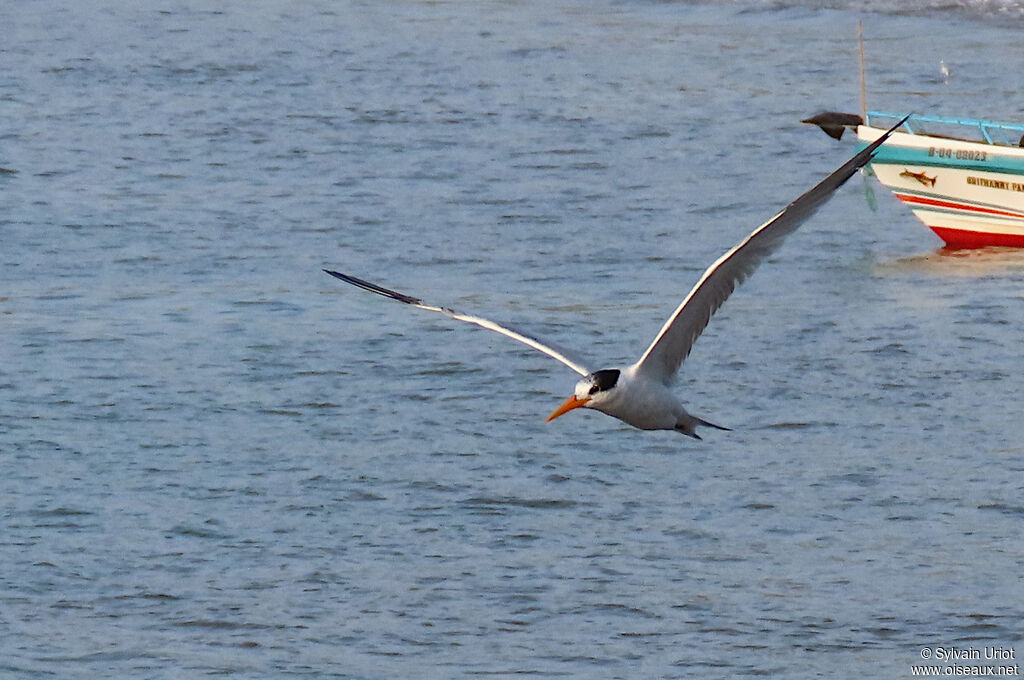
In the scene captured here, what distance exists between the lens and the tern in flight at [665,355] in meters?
8.66

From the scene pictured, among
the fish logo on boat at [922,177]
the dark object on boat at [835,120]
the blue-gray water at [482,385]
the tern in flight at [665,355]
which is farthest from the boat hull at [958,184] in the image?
the tern in flight at [665,355]

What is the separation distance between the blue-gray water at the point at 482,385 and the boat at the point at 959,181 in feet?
1.38

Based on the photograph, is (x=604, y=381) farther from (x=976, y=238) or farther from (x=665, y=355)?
(x=976, y=238)

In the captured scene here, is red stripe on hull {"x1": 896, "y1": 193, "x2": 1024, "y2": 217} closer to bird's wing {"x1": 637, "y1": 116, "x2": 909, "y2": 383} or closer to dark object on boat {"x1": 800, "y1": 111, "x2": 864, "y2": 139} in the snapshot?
dark object on boat {"x1": 800, "y1": 111, "x2": 864, "y2": 139}

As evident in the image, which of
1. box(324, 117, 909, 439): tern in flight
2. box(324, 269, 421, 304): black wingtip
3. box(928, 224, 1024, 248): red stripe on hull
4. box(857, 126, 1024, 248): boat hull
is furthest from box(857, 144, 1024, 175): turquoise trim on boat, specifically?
box(324, 269, 421, 304): black wingtip

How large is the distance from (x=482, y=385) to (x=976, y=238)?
5.81 m

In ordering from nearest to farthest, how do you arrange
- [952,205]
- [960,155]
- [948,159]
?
[960,155], [948,159], [952,205]

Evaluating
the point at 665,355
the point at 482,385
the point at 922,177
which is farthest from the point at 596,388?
the point at 922,177

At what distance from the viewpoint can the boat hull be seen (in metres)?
17.5

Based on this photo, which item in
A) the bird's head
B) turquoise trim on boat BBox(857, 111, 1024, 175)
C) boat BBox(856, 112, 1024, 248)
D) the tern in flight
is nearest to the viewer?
the tern in flight

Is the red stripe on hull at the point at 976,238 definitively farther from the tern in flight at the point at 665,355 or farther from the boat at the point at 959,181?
the tern in flight at the point at 665,355

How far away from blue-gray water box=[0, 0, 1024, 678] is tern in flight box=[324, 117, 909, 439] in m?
1.17

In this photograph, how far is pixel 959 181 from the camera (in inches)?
699

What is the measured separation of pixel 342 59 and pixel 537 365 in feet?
44.5
